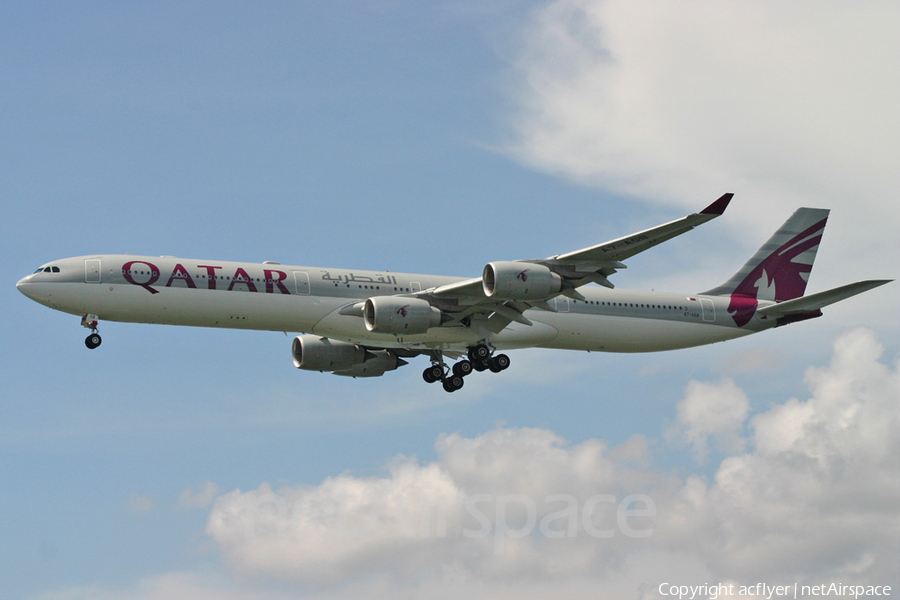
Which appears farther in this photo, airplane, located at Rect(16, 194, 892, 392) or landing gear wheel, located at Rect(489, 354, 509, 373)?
landing gear wheel, located at Rect(489, 354, 509, 373)

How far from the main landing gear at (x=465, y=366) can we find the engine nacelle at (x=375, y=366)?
9.98ft

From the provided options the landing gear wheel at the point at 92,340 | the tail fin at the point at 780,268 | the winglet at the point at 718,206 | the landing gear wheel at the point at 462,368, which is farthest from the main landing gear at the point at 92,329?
the tail fin at the point at 780,268

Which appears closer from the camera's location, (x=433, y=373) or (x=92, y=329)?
(x=92, y=329)

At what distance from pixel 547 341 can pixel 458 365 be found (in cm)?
446

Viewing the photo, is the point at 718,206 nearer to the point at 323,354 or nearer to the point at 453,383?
the point at 453,383

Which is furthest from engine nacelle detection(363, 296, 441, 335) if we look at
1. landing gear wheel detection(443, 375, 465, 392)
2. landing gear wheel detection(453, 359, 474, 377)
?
landing gear wheel detection(443, 375, 465, 392)

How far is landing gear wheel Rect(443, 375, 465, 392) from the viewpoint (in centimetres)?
5194

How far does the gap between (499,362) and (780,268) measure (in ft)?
59.1

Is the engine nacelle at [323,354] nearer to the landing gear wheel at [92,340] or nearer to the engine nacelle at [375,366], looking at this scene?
the engine nacelle at [375,366]

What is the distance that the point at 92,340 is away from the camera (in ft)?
148

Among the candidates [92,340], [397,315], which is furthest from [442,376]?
[92,340]

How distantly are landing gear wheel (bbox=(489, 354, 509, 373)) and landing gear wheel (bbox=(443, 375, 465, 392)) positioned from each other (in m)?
2.47

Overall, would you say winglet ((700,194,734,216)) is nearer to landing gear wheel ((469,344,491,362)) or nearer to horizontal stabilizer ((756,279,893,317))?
horizontal stabilizer ((756,279,893,317))

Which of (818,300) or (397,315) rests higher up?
(818,300)
